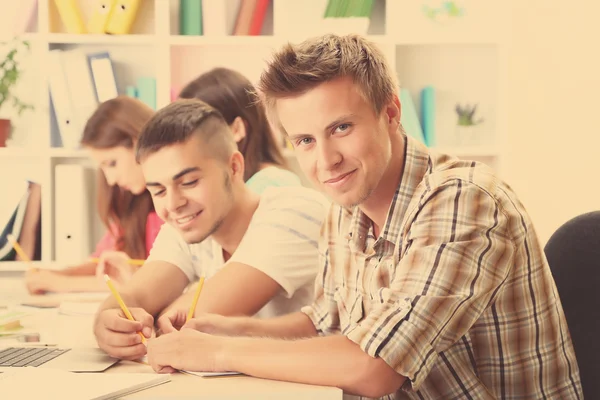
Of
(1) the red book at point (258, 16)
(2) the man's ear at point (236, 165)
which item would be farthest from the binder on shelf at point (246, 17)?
(2) the man's ear at point (236, 165)

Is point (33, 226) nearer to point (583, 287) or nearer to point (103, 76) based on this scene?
point (103, 76)

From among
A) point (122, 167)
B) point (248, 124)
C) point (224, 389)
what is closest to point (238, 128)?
point (248, 124)

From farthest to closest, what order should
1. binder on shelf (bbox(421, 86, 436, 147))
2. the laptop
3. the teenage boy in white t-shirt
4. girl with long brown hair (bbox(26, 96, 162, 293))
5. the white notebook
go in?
1. binder on shelf (bbox(421, 86, 436, 147))
2. girl with long brown hair (bbox(26, 96, 162, 293))
3. the teenage boy in white t-shirt
4. the laptop
5. the white notebook

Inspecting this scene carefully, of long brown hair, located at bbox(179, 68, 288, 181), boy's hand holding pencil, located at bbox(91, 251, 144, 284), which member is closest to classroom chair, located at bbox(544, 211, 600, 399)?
long brown hair, located at bbox(179, 68, 288, 181)

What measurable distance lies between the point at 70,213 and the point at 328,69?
2.23 m

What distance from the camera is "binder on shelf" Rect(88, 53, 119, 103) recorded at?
319 cm

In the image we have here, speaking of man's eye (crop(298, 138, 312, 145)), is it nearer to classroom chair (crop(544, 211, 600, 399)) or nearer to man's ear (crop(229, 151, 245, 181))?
classroom chair (crop(544, 211, 600, 399))

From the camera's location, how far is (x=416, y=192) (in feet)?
4.15

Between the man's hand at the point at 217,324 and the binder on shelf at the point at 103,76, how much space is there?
1.98 meters

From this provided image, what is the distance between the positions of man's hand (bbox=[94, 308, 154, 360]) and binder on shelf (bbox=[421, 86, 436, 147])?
1949 mm

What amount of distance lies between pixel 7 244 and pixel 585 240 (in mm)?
2636

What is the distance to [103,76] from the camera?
3.21 m

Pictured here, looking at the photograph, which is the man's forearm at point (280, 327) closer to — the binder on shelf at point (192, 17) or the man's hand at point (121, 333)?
the man's hand at point (121, 333)

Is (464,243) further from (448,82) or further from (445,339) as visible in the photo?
(448,82)
